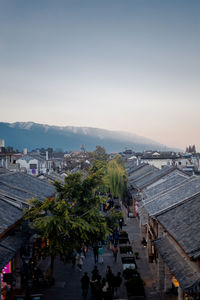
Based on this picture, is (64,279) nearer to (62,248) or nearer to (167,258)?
(62,248)

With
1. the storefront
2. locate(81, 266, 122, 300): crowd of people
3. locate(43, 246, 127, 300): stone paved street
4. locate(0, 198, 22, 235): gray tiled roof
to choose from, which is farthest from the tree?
the storefront

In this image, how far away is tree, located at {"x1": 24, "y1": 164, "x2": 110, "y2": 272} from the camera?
16141 mm

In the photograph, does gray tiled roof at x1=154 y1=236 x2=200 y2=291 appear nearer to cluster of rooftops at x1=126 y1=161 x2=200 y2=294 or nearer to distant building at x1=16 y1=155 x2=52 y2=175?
cluster of rooftops at x1=126 y1=161 x2=200 y2=294

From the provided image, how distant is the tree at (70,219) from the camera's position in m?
16.1

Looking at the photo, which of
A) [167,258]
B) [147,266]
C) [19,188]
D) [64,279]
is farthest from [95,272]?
[19,188]

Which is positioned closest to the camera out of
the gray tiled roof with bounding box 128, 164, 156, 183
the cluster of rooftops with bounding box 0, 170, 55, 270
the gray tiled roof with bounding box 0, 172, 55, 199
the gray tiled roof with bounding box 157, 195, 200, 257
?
the gray tiled roof with bounding box 157, 195, 200, 257

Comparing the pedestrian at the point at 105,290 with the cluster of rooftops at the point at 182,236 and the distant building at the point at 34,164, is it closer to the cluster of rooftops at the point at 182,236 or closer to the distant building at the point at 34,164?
the cluster of rooftops at the point at 182,236

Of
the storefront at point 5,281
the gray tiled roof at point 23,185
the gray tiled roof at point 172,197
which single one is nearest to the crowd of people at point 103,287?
the storefront at point 5,281

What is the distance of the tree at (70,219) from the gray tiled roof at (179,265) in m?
3.76

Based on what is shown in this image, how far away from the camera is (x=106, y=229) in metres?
17.7

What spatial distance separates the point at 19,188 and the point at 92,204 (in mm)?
8742

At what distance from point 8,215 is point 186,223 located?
10.8 meters

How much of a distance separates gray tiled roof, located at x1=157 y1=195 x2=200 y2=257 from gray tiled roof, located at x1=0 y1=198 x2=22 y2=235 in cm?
907

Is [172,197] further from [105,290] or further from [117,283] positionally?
[105,290]
